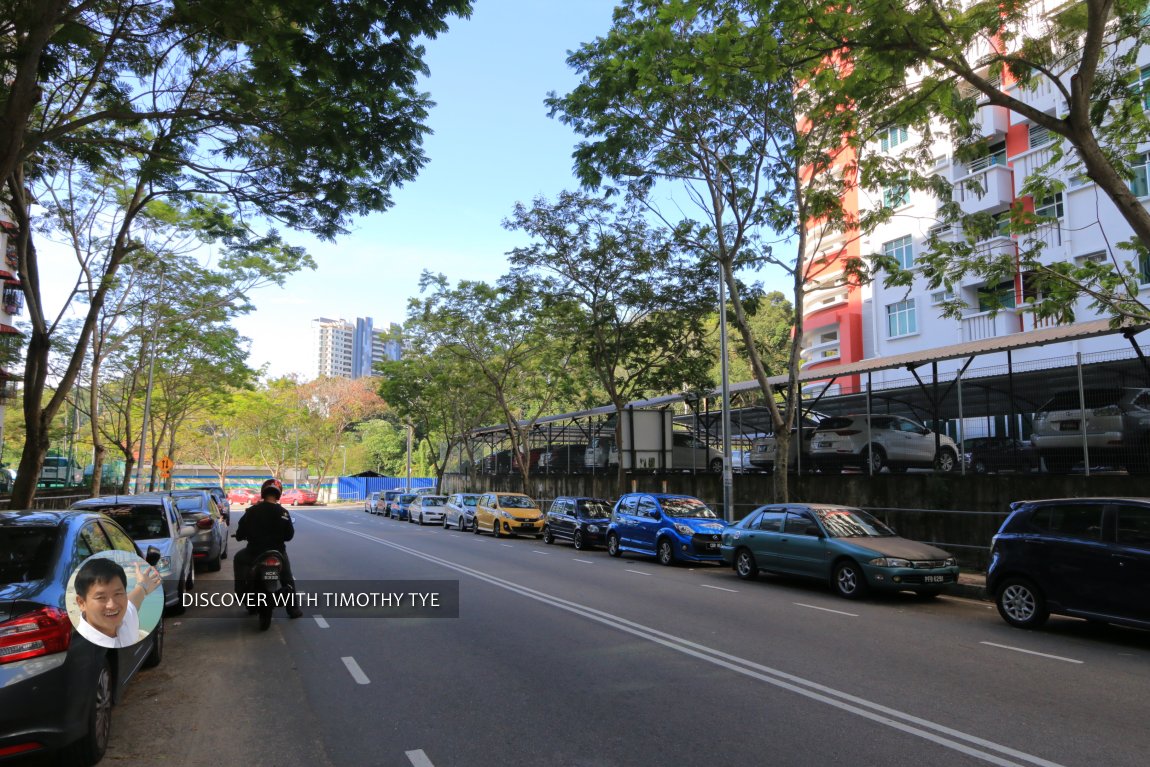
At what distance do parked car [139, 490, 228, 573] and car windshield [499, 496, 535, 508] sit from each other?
437 inches

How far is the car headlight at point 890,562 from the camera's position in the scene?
11406 millimetres

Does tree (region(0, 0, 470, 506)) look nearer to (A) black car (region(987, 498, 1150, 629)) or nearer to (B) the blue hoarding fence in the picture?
(A) black car (region(987, 498, 1150, 629))

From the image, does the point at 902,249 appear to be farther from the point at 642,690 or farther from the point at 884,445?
the point at 642,690

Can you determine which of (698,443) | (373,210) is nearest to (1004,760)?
(373,210)

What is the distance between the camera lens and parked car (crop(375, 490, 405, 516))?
4147 centimetres

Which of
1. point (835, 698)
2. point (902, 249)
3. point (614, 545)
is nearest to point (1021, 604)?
point (835, 698)

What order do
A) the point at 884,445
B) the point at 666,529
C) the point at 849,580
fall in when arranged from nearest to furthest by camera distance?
the point at 849,580 < the point at 666,529 < the point at 884,445

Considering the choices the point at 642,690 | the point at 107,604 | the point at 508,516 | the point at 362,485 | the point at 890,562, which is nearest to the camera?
the point at 107,604

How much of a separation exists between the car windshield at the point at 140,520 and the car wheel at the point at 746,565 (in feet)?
31.6

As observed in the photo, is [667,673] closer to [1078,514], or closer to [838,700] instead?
[838,700]

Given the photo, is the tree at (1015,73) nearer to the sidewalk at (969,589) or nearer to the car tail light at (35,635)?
the sidewalk at (969,589)

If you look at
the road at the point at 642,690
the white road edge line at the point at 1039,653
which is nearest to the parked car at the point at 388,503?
the road at the point at 642,690

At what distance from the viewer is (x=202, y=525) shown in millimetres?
13773

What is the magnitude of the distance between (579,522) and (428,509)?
49.5 feet
